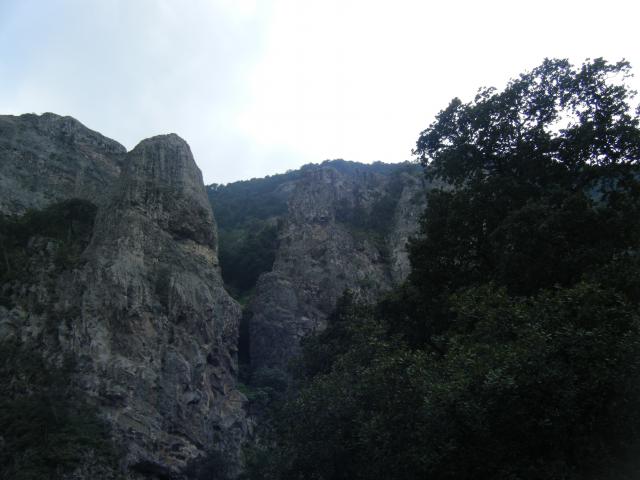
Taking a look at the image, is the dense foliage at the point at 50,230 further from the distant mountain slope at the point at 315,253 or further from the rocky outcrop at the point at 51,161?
the distant mountain slope at the point at 315,253

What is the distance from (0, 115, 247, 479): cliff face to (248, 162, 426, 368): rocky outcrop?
16.3ft

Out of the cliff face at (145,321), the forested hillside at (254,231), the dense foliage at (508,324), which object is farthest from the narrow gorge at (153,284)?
the dense foliage at (508,324)

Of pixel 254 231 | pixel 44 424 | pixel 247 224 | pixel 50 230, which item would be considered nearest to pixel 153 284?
pixel 50 230

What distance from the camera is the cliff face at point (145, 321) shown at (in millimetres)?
29938

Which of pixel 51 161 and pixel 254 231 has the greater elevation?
pixel 51 161

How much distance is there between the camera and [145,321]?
1335 inches

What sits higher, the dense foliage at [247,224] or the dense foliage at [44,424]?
the dense foliage at [247,224]

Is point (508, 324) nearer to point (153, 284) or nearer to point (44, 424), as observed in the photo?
point (44, 424)

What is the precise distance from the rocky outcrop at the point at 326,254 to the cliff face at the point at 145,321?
497 centimetres

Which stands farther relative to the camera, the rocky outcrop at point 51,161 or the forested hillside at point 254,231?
the forested hillside at point 254,231

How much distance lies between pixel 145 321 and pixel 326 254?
802 inches

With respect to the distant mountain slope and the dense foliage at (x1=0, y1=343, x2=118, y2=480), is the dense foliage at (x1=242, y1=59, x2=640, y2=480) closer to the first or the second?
the dense foliage at (x1=0, y1=343, x2=118, y2=480)

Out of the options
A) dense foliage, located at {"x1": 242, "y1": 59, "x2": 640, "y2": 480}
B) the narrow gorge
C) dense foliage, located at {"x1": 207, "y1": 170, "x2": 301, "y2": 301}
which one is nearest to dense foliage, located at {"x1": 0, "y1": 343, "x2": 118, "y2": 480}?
the narrow gorge

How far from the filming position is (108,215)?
128ft
